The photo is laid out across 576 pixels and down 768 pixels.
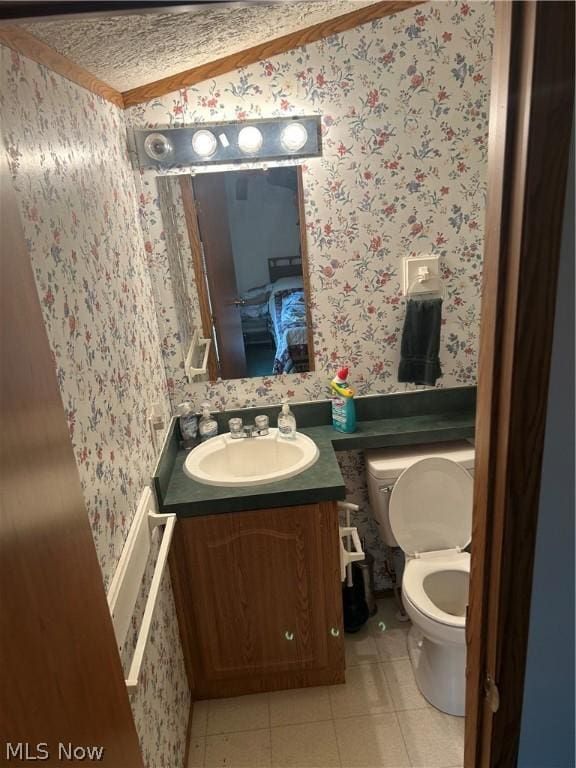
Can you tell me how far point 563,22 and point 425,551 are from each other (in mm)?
1849

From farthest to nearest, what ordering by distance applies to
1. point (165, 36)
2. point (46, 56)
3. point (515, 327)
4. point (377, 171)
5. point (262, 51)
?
point (377, 171) < point (262, 51) < point (165, 36) < point (46, 56) < point (515, 327)

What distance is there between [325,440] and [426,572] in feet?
2.04

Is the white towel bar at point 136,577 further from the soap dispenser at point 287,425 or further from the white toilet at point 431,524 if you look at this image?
the white toilet at point 431,524

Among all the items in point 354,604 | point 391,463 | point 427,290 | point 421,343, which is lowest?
point 354,604

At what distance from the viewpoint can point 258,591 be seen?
183 cm

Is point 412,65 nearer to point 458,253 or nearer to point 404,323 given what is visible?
point 458,253

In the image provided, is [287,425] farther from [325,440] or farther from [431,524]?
[431,524]


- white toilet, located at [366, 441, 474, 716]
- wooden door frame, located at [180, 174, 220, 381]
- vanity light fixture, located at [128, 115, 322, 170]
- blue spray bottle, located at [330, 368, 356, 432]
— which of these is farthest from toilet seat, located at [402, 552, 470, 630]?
vanity light fixture, located at [128, 115, 322, 170]

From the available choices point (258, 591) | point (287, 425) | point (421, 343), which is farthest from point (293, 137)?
point (258, 591)

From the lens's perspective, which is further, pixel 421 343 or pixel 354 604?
pixel 354 604

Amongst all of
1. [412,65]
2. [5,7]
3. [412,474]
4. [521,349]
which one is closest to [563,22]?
[521,349]

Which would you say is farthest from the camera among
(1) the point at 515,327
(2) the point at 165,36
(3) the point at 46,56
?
(2) the point at 165,36

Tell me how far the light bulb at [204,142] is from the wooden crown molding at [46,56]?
1.19 feet

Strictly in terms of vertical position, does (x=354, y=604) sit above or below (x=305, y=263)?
below
